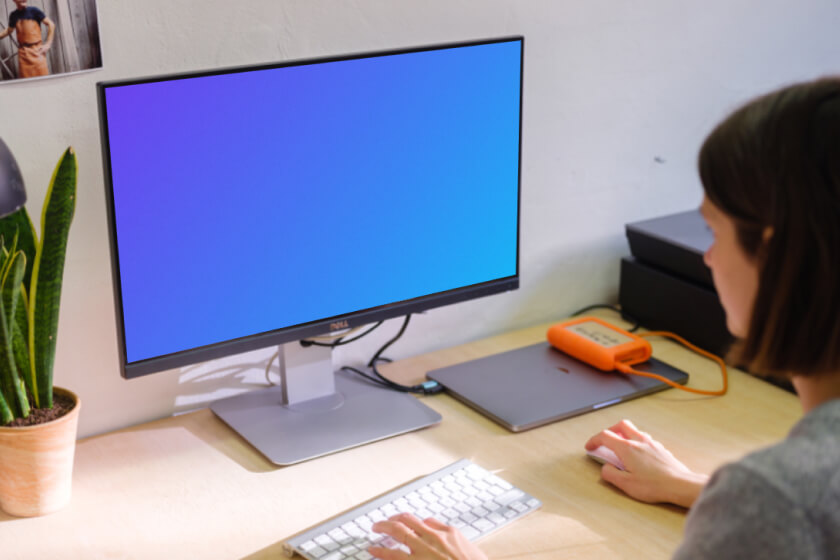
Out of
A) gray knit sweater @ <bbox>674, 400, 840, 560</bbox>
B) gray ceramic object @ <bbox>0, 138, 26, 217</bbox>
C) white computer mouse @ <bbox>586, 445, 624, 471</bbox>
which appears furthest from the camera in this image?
white computer mouse @ <bbox>586, 445, 624, 471</bbox>

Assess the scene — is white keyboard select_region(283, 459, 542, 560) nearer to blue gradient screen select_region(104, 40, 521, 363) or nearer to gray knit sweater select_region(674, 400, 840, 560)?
blue gradient screen select_region(104, 40, 521, 363)

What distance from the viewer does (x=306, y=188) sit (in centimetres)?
128

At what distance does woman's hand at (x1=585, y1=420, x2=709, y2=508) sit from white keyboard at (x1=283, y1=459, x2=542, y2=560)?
0.41 feet

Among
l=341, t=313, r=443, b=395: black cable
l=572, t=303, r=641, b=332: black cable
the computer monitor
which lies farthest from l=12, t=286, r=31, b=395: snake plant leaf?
l=572, t=303, r=641, b=332: black cable

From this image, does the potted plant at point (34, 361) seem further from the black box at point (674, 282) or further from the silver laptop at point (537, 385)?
the black box at point (674, 282)

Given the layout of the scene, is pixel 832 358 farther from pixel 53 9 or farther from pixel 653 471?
pixel 53 9

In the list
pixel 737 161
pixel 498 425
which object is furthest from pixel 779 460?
pixel 498 425

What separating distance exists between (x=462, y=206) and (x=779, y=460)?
76 centimetres

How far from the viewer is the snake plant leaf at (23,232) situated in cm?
117

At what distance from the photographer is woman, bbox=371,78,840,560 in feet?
2.39

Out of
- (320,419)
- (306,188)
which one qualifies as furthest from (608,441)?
(306,188)

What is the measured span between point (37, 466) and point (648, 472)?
75 centimetres

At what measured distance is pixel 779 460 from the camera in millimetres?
747

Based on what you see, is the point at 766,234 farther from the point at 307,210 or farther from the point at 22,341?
the point at 22,341
